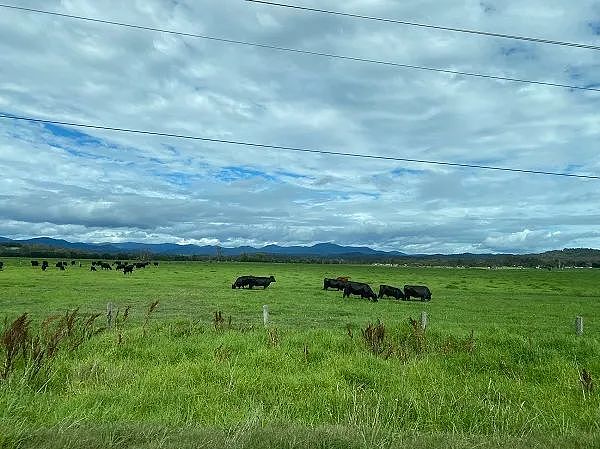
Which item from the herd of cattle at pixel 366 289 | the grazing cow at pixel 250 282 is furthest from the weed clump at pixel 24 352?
the grazing cow at pixel 250 282

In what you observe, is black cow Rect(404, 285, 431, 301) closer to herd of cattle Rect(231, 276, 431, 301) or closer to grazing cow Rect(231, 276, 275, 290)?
herd of cattle Rect(231, 276, 431, 301)

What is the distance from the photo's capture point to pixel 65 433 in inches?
223

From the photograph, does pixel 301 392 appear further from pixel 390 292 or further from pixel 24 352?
pixel 390 292

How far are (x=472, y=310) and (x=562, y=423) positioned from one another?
26.6m

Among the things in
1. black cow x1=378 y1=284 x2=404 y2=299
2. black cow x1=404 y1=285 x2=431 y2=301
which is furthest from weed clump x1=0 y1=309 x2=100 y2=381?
black cow x1=378 y1=284 x2=404 y2=299

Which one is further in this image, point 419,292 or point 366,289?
point 419,292

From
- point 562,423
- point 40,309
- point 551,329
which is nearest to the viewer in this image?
point 562,423

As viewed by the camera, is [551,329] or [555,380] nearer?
[555,380]

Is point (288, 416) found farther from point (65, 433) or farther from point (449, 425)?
point (65, 433)

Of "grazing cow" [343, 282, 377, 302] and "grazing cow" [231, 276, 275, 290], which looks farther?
"grazing cow" [231, 276, 275, 290]

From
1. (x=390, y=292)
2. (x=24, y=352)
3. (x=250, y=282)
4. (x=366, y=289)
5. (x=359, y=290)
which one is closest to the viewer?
(x=24, y=352)

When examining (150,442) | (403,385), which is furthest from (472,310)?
(150,442)

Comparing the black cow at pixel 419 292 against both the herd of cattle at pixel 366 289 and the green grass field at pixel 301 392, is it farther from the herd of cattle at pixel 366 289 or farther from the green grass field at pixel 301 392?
the green grass field at pixel 301 392

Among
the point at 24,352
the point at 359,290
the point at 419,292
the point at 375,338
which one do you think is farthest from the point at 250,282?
the point at 24,352
